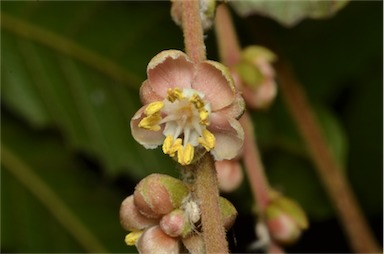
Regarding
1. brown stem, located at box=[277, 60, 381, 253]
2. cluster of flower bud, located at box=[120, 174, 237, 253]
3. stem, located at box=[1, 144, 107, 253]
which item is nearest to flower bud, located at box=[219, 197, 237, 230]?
cluster of flower bud, located at box=[120, 174, 237, 253]

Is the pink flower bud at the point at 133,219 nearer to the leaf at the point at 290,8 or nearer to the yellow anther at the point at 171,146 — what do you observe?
the yellow anther at the point at 171,146

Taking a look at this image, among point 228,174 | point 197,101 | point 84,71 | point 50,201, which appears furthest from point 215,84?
point 50,201

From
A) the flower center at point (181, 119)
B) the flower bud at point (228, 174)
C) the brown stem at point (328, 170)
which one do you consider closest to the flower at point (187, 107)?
the flower center at point (181, 119)

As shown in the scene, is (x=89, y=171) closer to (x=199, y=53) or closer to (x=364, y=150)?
(x=364, y=150)

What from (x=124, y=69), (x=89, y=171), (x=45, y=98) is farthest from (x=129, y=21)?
(x=89, y=171)

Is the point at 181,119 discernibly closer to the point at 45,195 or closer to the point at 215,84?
the point at 215,84

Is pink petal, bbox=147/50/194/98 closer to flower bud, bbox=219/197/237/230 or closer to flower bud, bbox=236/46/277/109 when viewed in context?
flower bud, bbox=219/197/237/230
